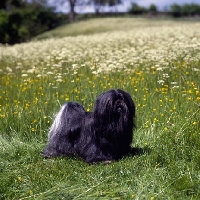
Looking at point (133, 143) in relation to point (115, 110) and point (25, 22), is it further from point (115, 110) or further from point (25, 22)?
point (25, 22)

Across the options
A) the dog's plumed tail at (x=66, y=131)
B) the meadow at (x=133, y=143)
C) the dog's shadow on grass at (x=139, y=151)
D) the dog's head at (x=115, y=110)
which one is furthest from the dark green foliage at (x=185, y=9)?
the dog's head at (x=115, y=110)

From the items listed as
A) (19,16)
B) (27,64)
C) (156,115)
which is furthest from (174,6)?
(156,115)

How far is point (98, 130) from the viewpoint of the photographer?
18.9ft

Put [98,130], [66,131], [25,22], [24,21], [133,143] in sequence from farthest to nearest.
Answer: [25,22], [24,21], [133,143], [66,131], [98,130]

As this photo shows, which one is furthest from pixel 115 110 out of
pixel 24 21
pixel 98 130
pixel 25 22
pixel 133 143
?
pixel 25 22

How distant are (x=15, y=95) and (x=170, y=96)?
3119 mm

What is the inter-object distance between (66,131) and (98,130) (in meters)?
0.56

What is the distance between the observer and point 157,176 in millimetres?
5047

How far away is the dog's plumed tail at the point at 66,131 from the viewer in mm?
6066

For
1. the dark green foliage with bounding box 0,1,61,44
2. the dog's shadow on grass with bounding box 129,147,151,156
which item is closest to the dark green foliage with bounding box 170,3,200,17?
the dark green foliage with bounding box 0,1,61,44

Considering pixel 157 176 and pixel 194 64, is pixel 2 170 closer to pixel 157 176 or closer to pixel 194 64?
pixel 157 176

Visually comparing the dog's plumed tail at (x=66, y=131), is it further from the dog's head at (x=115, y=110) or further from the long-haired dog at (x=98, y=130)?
the dog's head at (x=115, y=110)

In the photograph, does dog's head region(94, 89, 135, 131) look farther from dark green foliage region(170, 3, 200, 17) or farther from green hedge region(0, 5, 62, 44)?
dark green foliage region(170, 3, 200, 17)

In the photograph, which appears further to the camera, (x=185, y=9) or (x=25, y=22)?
(x=185, y=9)
